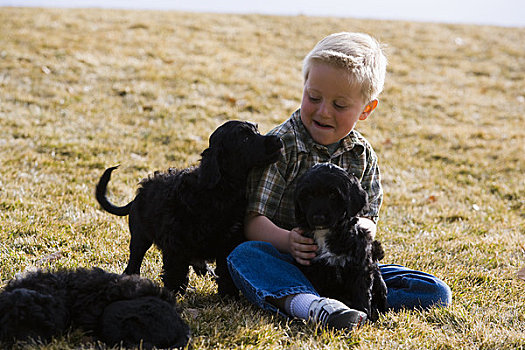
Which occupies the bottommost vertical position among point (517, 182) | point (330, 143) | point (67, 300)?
point (517, 182)

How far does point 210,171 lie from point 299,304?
3.58 feet

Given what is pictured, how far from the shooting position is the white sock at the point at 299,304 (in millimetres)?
3225

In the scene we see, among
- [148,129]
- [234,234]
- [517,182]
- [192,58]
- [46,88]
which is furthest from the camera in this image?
[192,58]

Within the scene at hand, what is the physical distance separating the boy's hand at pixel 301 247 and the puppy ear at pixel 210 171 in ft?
2.14

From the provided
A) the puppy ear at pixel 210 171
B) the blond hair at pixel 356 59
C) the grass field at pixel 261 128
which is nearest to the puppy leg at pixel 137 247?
the grass field at pixel 261 128

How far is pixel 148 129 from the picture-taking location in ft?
28.9

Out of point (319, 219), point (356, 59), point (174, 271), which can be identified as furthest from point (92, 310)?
point (356, 59)

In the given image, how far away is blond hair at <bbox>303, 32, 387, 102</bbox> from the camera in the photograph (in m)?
3.76

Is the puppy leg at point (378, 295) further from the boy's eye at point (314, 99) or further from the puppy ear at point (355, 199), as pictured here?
the boy's eye at point (314, 99)

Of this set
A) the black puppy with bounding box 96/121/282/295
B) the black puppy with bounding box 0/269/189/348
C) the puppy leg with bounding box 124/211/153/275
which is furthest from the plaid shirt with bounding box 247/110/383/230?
the black puppy with bounding box 0/269/189/348

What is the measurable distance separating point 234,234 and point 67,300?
51.4 inches

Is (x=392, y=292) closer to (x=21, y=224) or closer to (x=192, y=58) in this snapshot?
(x=21, y=224)

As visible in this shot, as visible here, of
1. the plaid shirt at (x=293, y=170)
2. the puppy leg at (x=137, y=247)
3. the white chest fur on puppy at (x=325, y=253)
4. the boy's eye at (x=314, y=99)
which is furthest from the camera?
the puppy leg at (x=137, y=247)

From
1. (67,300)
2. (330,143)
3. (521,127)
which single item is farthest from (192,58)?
(67,300)
